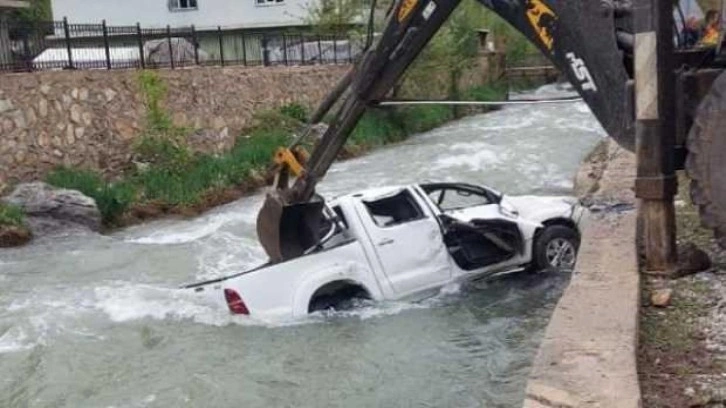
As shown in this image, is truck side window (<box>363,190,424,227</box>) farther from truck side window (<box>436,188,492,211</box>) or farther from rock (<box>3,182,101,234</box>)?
rock (<box>3,182,101,234</box>)

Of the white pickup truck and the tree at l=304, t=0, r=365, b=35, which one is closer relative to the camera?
the white pickup truck

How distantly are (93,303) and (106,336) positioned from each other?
1523 mm

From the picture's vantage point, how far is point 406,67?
29.9 ft

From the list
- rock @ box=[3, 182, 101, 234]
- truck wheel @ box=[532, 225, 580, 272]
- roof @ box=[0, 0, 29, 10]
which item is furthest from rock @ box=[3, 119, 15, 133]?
truck wheel @ box=[532, 225, 580, 272]

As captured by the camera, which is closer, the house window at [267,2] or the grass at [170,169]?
the grass at [170,169]

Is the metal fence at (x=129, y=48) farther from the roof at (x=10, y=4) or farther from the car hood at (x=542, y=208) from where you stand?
the car hood at (x=542, y=208)

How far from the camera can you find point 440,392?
7.83 metres

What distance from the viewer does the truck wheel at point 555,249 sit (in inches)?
417

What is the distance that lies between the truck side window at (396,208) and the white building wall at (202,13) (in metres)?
28.9

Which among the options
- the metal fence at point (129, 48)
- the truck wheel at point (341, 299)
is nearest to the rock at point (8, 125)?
the metal fence at point (129, 48)

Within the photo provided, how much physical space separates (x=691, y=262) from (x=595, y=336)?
78.6 inches

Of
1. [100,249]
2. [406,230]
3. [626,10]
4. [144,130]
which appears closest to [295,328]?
[406,230]

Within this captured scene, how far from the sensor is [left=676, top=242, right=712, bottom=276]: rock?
681cm

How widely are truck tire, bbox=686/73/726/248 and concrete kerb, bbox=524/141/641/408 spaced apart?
0.66 metres
